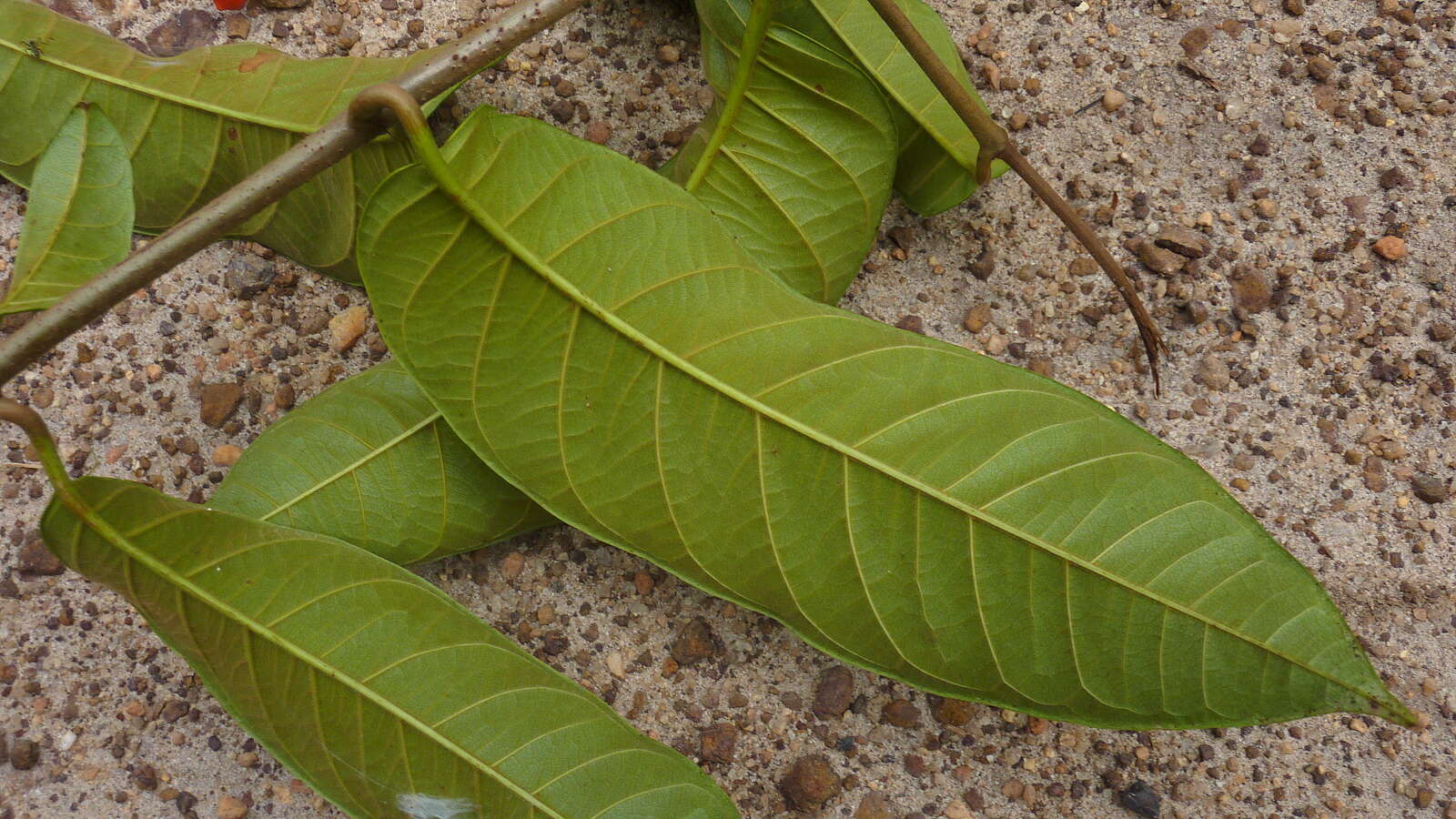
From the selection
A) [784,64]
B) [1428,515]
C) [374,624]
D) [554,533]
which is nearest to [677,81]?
[784,64]

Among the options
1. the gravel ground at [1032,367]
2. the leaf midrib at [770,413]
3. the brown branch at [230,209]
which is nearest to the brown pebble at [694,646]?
the gravel ground at [1032,367]

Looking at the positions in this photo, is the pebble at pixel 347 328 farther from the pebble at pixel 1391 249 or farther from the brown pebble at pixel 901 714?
the pebble at pixel 1391 249

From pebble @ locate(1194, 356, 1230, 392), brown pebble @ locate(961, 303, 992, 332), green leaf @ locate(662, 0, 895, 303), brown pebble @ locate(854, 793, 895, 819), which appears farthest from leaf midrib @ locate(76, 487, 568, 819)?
pebble @ locate(1194, 356, 1230, 392)

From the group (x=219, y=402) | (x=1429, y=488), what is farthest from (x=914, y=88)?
(x=219, y=402)

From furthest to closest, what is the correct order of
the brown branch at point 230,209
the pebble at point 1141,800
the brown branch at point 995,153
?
the pebble at point 1141,800
the brown branch at point 995,153
the brown branch at point 230,209

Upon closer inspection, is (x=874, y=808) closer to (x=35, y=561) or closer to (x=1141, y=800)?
(x=1141, y=800)
